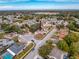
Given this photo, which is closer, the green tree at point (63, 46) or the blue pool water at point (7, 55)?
the blue pool water at point (7, 55)

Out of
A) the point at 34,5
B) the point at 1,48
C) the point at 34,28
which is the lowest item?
the point at 1,48

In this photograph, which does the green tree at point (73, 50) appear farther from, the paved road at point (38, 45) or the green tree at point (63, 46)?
the paved road at point (38, 45)

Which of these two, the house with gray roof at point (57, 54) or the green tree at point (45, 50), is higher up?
the green tree at point (45, 50)

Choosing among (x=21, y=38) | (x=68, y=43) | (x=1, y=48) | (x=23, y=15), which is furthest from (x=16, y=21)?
(x=68, y=43)

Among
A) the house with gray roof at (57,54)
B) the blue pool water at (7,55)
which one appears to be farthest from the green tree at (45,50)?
the blue pool water at (7,55)

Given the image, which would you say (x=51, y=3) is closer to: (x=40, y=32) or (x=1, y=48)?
(x=40, y=32)

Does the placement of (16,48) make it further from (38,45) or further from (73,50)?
(73,50)

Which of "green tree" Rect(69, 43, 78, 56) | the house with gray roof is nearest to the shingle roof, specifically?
the house with gray roof

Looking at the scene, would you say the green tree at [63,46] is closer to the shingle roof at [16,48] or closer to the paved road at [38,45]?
the paved road at [38,45]

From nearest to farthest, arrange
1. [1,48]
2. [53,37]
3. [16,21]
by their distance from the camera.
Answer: [1,48] < [53,37] < [16,21]

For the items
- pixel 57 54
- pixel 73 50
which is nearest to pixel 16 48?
pixel 57 54

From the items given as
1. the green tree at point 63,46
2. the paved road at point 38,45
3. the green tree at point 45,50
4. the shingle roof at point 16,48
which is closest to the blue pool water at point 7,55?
the shingle roof at point 16,48
